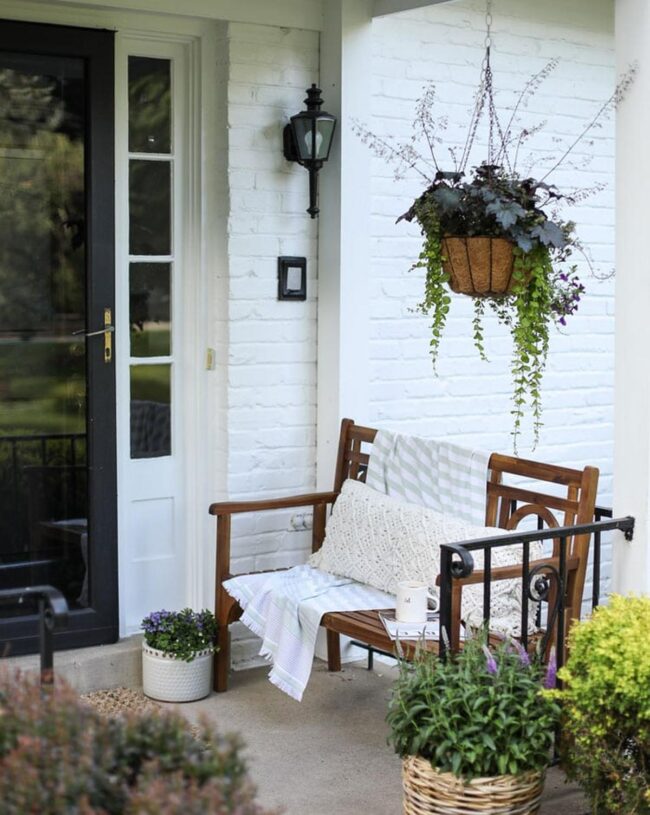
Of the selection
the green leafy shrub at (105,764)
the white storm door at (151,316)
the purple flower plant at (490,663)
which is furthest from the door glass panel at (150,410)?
the green leafy shrub at (105,764)

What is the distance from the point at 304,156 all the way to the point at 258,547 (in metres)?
1.43

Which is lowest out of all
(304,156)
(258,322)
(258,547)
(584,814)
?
(584,814)

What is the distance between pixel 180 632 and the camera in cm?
438

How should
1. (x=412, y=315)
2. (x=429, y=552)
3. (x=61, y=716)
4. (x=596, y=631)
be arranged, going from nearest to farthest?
(x=61, y=716) → (x=596, y=631) → (x=429, y=552) → (x=412, y=315)

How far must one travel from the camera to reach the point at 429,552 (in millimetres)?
4055

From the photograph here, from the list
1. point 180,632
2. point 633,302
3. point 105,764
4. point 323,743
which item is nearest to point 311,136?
point 633,302

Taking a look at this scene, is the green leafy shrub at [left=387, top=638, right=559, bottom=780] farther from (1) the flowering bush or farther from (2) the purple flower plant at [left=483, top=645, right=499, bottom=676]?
(1) the flowering bush

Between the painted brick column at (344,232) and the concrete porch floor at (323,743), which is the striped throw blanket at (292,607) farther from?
the painted brick column at (344,232)

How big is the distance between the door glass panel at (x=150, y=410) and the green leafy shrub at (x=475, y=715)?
1.70m

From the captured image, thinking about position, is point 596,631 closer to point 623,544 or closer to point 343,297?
point 623,544

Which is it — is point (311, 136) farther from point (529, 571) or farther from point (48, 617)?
point (48, 617)

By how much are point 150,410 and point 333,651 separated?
1.10 m

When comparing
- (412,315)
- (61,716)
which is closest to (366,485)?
(412,315)

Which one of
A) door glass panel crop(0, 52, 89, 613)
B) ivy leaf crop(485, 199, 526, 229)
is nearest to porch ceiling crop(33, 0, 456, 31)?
door glass panel crop(0, 52, 89, 613)
